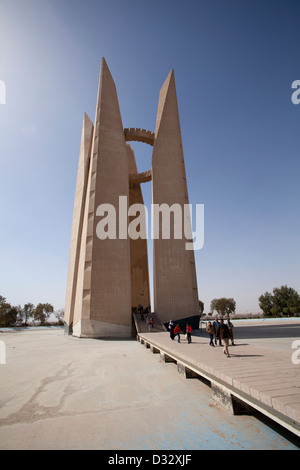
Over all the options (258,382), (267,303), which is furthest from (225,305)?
(258,382)

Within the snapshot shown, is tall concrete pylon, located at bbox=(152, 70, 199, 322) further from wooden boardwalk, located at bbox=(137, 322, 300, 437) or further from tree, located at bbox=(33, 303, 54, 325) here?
tree, located at bbox=(33, 303, 54, 325)

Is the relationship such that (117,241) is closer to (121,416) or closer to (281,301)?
(121,416)

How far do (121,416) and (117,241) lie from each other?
54.1 feet

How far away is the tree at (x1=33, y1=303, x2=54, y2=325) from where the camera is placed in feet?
201

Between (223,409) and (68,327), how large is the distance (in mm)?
20327

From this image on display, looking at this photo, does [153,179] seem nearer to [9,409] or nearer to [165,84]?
[165,84]

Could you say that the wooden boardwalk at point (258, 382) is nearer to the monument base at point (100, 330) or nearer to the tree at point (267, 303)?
the monument base at point (100, 330)

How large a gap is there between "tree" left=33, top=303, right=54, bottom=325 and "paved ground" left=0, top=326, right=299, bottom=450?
203 ft

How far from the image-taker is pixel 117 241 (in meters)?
20.0

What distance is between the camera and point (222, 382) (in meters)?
4.28

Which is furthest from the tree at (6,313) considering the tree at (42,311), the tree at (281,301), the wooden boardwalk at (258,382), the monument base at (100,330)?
the tree at (281,301)

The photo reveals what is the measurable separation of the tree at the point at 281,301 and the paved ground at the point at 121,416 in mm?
→ 56983
